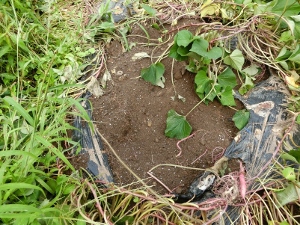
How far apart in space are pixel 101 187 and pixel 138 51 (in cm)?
84

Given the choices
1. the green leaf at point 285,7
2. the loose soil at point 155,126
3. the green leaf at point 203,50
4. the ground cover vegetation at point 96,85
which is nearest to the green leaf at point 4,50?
the ground cover vegetation at point 96,85

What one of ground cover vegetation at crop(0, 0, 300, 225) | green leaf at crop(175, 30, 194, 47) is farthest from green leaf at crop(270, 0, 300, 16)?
green leaf at crop(175, 30, 194, 47)

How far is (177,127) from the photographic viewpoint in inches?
58.9

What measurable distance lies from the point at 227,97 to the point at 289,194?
0.53 metres

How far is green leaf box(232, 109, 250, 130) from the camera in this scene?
1.51 meters

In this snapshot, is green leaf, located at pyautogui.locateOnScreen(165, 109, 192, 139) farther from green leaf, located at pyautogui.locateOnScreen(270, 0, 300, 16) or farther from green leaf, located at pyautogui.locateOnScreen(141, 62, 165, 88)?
green leaf, located at pyautogui.locateOnScreen(270, 0, 300, 16)

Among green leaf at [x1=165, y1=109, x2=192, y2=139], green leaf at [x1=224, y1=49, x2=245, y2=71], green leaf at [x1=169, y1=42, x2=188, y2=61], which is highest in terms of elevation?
green leaf at [x1=169, y1=42, x2=188, y2=61]

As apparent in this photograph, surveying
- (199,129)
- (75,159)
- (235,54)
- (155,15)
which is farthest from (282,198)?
(155,15)

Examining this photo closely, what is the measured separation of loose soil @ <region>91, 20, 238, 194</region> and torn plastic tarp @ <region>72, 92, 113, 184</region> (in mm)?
34

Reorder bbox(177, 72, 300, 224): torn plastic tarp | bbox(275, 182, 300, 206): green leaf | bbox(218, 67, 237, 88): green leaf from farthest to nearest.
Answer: bbox(218, 67, 237, 88): green leaf
bbox(177, 72, 300, 224): torn plastic tarp
bbox(275, 182, 300, 206): green leaf

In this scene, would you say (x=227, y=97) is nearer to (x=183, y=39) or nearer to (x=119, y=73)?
(x=183, y=39)

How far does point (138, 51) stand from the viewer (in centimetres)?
185

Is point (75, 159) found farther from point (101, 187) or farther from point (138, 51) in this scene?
point (138, 51)

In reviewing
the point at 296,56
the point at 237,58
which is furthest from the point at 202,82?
the point at 296,56
